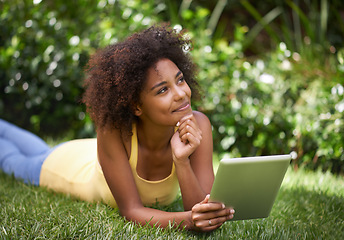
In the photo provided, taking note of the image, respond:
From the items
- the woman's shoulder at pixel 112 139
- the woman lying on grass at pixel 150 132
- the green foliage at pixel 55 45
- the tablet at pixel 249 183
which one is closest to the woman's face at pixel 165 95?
the woman lying on grass at pixel 150 132

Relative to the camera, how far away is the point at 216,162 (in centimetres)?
383

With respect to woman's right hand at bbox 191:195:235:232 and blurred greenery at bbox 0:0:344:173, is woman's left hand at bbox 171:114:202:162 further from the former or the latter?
blurred greenery at bbox 0:0:344:173

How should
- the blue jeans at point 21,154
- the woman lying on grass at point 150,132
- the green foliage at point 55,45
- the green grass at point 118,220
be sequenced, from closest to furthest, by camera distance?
1. the green grass at point 118,220
2. the woman lying on grass at point 150,132
3. the blue jeans at point 21,154
4. the green foliage at point 55,45

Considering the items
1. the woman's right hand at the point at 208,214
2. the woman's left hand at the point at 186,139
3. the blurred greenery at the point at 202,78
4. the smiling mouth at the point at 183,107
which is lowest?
the blurred greenery at the point at 202,78

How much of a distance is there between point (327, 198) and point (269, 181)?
1.06 m

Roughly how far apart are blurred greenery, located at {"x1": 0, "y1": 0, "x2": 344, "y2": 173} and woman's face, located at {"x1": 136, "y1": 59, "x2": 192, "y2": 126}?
1.75 m

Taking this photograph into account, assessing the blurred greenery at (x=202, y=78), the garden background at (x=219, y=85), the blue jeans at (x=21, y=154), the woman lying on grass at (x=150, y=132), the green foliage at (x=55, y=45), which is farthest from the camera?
the green foliage at (x=55, y=45)

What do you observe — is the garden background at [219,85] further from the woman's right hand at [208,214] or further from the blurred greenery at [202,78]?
the woman's right hand at [208,214]

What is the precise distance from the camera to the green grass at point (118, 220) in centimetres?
186

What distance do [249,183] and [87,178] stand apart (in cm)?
129

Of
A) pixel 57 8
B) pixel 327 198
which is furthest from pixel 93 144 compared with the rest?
pixel 57 8

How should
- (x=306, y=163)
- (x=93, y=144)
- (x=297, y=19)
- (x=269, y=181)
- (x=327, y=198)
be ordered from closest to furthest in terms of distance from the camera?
(x=269, y=181) < (x=327, y=198) < (x=93, y=144) < (x=306, y=163) < (x=297, y=19)

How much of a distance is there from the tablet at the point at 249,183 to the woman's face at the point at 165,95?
1.40ft

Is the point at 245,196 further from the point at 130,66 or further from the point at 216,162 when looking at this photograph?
the point at 216,162
